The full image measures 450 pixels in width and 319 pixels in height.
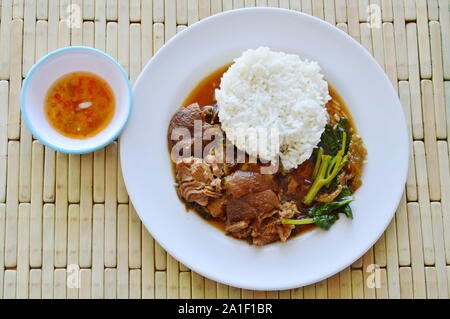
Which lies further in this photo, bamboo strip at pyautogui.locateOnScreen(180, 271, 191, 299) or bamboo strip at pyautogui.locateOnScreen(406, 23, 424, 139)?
bamboo strip at pyautogui.locateOnScreen(406, 23, 424, 139)

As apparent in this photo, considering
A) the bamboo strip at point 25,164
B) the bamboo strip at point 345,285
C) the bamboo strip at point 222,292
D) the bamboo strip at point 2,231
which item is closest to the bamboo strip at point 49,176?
the bamboo strip at point 25,164

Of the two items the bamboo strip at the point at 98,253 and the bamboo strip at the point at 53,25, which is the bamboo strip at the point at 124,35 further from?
the bamboo strip at the point at 98,253

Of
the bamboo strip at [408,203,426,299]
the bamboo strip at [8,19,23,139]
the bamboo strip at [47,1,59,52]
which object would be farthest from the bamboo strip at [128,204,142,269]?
the bamboo strip at [408,203,426,299]

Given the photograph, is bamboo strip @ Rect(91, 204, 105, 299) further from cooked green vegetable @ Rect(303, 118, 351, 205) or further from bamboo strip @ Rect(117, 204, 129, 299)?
cooked green vegetable @ Rect(303, 118, 351, 205)

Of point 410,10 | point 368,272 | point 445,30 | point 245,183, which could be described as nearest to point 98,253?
point 245,183

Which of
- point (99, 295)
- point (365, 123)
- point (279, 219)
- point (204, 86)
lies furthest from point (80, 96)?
point (365, 123)

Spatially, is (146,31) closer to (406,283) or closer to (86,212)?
(86,212)

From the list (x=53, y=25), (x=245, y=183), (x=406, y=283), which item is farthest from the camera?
(x=53, y=25)
